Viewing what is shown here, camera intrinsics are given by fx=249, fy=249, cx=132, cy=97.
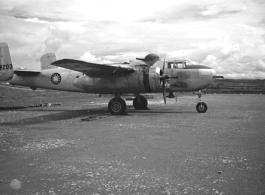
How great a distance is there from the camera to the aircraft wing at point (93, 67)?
501 inches

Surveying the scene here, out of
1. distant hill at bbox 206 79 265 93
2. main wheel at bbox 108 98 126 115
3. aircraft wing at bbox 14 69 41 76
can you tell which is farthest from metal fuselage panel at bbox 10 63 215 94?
distant hill at bbox 206 79 265 93

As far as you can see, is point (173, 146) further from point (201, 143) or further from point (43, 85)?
point (43, 85)

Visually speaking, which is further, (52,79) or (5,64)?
(52,79)

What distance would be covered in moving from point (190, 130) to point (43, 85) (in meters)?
12.1

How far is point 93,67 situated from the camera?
14.1 meters

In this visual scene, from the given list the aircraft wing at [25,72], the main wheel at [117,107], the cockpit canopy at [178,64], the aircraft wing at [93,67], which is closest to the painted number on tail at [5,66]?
the aircraft wing at [25,72]

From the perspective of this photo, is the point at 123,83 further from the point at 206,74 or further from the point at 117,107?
Result: the point at 206,74

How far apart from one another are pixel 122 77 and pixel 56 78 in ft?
17.3

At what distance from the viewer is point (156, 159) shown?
5.63 meters

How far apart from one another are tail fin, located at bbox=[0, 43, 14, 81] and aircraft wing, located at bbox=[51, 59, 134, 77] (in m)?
5.55

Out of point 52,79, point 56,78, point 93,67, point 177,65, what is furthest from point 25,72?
point 177,65

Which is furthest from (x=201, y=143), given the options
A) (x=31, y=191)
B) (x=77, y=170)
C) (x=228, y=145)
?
(x=31, y=191)

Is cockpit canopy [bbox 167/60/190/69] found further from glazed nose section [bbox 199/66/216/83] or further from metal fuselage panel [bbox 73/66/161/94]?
metal fuselage panel [bbox 73/66/161/94]

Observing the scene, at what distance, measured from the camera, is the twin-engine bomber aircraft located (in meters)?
14.2
